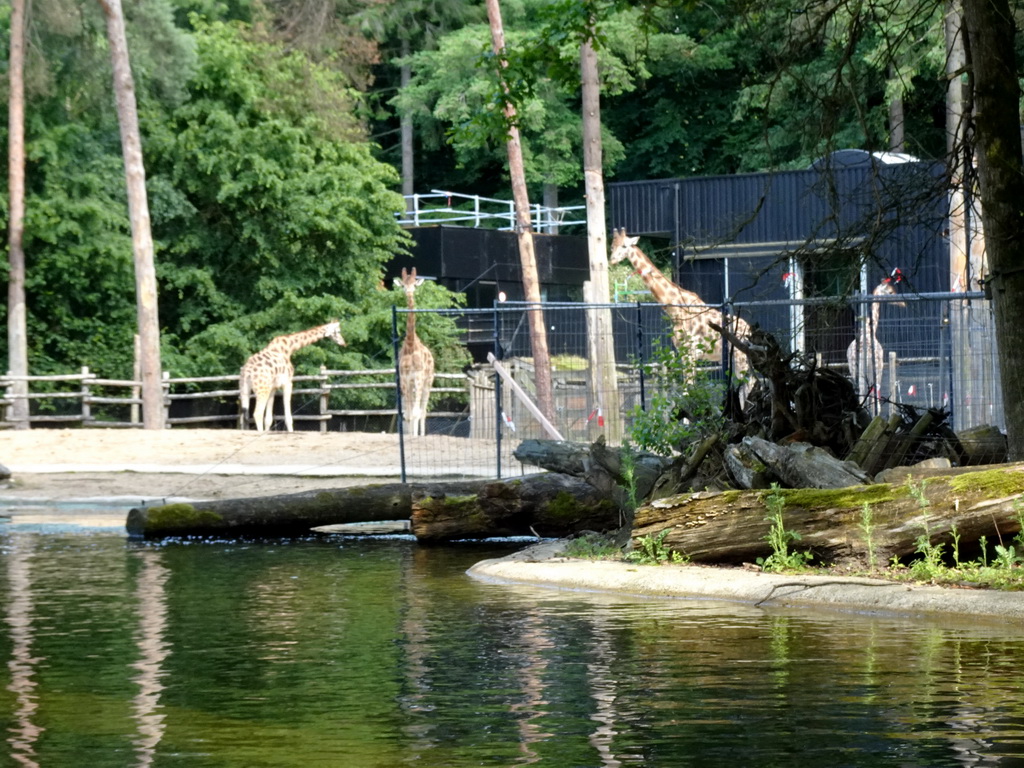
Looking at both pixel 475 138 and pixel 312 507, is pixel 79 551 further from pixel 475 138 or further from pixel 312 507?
pixel 475 138

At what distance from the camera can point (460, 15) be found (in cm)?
5466

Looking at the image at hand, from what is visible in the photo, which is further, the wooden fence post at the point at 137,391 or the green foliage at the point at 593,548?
the wooden fence post at the point at 137,391

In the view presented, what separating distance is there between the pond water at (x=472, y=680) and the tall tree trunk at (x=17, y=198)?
24.5m

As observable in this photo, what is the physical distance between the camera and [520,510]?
1567cm

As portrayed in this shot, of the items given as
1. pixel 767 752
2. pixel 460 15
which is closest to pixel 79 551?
pixel 767 752

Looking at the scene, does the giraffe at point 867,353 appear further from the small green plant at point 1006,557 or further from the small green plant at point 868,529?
the small green plant at point 1006,557

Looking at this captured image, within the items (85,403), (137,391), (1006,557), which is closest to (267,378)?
(137,391)

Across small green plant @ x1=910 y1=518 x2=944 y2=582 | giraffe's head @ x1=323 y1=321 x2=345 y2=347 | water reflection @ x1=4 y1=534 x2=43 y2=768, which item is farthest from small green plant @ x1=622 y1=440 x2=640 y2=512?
giraffe's head @ x1=323 y1=321 x2=345 y2=347

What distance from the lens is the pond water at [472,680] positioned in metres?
7.00

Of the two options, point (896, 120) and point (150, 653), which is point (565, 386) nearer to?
point (150, 653)

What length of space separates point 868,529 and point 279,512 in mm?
6928

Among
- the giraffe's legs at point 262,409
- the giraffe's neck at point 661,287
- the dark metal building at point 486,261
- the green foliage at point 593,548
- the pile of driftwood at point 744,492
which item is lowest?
the green foliage at point 593,548

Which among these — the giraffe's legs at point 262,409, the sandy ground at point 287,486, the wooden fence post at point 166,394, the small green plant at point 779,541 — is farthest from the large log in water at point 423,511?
the wooden fence post at point 166,394

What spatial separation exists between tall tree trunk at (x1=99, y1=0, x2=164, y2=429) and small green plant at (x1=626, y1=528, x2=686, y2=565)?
22502 millimetres
